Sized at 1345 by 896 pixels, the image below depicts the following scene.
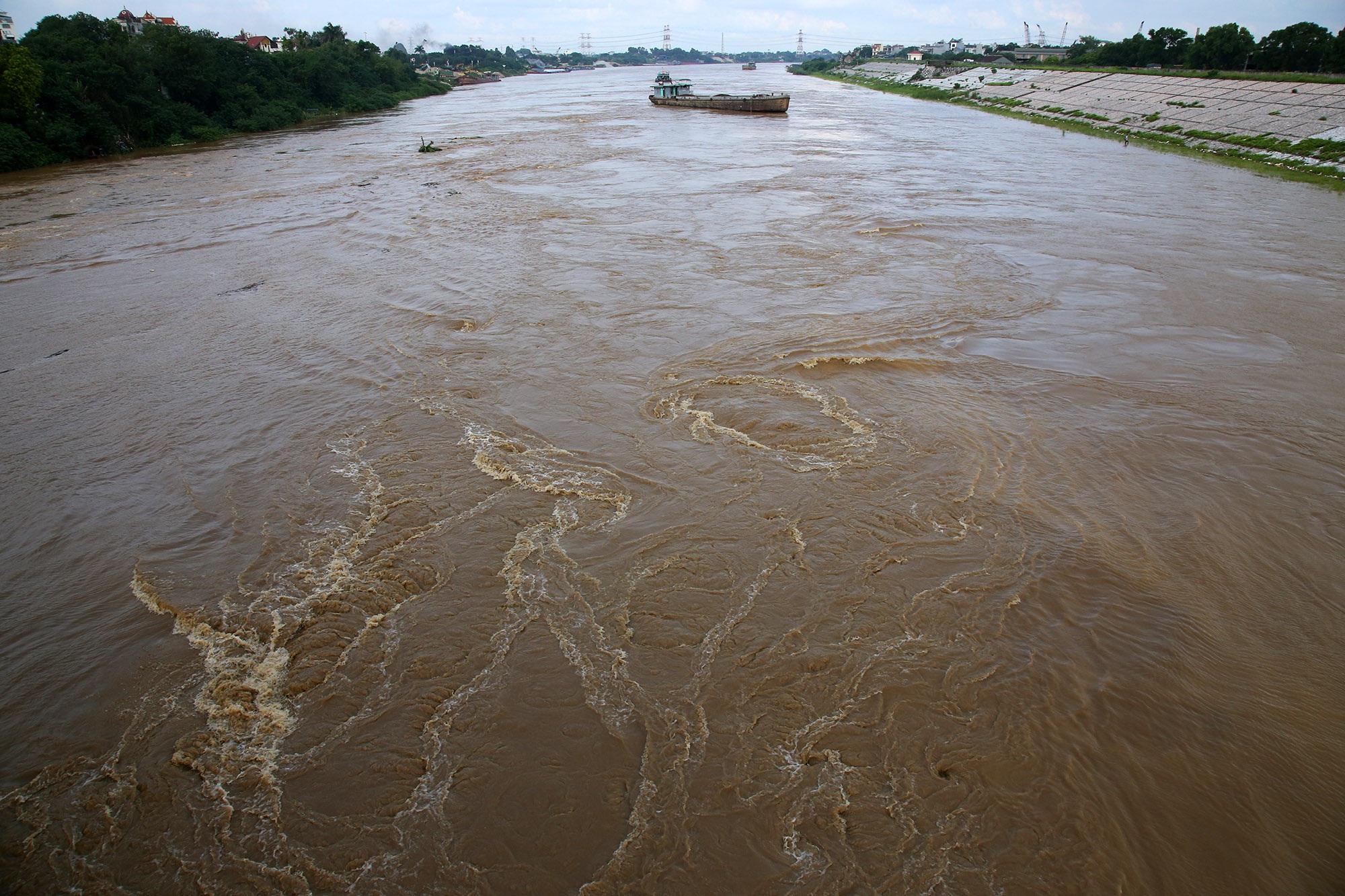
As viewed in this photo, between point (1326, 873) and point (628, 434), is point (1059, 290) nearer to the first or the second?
point (628, 434)

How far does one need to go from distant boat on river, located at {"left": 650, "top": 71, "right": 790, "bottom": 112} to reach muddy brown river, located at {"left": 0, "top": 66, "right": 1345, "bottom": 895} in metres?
43.1

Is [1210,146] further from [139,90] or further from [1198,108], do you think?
[139,90]

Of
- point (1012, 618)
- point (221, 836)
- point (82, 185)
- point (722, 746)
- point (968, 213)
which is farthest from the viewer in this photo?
point (82, 185)

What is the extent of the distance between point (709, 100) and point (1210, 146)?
122 ft

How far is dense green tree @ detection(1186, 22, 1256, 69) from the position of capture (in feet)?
140

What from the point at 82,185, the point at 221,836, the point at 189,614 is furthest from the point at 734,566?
the point at 82,185

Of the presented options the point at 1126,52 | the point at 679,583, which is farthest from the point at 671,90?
the point at 679,583

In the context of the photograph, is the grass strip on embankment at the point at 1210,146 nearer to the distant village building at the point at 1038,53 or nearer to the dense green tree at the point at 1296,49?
the dense green tree at the point at 1296,49

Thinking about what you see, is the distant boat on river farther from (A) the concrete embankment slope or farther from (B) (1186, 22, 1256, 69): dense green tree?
(B) (1186, 22, 1256, 69): dense green tree

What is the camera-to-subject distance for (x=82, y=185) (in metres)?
24.4

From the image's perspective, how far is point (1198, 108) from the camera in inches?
1316

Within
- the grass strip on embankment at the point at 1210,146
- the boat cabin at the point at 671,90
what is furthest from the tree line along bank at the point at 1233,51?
the boat cabin at the point at 671,90

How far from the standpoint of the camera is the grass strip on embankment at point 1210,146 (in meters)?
22.1

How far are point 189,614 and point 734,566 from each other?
13.9 feet
